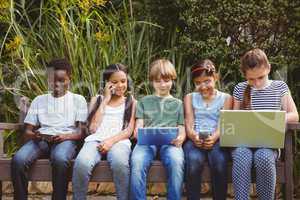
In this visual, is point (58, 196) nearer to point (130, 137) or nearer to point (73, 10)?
point (130, 137)

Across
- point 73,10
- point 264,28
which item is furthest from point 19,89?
point 264,28

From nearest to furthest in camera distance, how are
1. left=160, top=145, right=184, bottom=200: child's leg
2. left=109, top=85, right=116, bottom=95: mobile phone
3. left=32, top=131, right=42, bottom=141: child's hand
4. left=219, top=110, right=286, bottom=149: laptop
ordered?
left=219, top=110, right=286, bottom=149: laptop, left=160, top=145, right=184, bottom=200: child's leg, left=32, top=131, right=42, bottom=141: child's hand, left=109, top=85, right=116, bottom=95: mobile phone

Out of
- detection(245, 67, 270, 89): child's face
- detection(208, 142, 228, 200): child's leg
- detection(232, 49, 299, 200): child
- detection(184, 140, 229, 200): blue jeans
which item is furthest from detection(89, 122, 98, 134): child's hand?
detection(245, 67, 270, 89): child's face

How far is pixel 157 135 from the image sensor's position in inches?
148

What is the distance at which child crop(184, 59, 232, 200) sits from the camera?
3.64m

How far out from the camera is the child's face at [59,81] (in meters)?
4.23

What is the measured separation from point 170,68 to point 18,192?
4.47 ft

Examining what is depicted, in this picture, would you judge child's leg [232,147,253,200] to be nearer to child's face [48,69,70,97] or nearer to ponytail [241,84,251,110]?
ponytail [241,84,251,110]

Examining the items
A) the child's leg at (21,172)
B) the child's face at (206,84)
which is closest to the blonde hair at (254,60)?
the child's face at (206,84)

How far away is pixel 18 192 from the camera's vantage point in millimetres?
3768

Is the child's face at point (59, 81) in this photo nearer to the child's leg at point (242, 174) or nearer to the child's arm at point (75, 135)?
the child's arm at point (75, 135)

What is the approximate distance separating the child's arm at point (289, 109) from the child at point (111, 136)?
108cm

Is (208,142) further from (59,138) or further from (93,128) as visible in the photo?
(59,138)

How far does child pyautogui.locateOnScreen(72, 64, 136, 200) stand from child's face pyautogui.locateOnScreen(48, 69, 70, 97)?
0.87 ft
